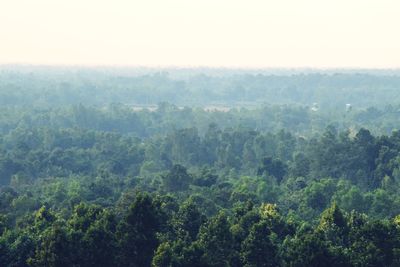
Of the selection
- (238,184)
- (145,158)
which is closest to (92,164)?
(145,158)

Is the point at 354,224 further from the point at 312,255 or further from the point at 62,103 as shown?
the point at 62,103

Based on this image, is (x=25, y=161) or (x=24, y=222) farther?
(x=25, y=161)

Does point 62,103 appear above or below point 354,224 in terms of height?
below

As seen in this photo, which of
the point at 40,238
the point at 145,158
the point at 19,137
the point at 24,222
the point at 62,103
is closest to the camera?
the point at 40,238

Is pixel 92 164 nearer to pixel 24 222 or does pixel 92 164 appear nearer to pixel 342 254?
pixel 24 222

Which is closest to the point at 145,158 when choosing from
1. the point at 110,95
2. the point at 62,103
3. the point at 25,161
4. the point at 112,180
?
the point at 25,161

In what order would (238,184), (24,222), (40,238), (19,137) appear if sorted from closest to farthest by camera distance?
(40,238) → (24,222) → (238,184) → (19,137)
